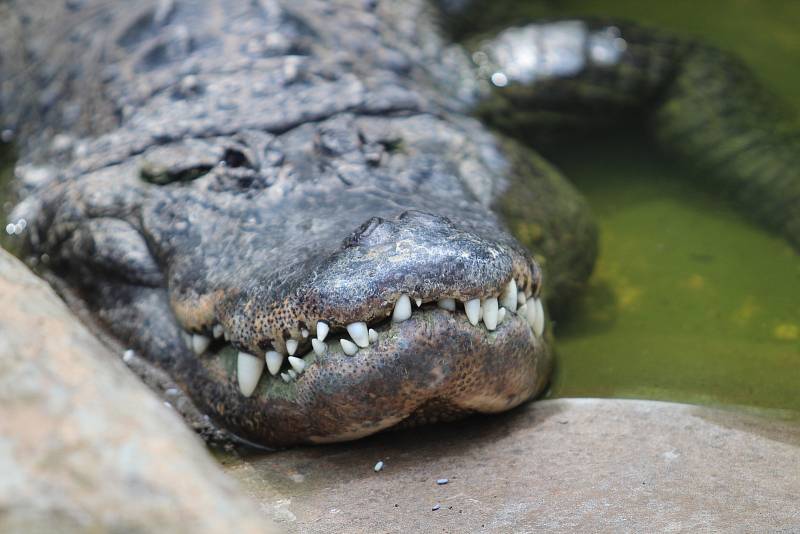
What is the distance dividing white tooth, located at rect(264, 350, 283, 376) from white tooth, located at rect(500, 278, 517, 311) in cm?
59

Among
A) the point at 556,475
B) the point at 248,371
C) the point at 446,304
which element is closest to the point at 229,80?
the point at 248,371

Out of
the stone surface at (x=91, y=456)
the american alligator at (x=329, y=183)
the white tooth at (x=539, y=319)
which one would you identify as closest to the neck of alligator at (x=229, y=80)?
the american alligator at (x=329, y=183)

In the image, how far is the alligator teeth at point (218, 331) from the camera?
265 centimetres

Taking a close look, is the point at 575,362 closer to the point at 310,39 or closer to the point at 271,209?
the point at 271,209

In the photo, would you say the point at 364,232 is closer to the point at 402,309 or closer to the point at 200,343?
the point at 402,309

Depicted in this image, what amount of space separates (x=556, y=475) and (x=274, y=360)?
768 mm

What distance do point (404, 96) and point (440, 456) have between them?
1.71 metres

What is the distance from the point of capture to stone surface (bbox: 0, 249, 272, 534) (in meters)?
1.22

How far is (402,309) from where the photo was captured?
2240mm

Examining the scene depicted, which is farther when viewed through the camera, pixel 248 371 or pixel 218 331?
pixel 218 331

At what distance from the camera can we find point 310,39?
397 cm

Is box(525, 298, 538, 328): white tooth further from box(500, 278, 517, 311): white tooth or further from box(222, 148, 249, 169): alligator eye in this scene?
box(222, 148, 249, 169): alligator eye

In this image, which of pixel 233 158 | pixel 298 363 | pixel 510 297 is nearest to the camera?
pixel 298 363

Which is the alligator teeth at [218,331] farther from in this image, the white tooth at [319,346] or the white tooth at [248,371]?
the white tooth at [319,346]
